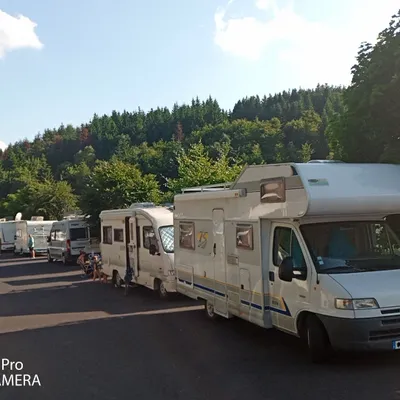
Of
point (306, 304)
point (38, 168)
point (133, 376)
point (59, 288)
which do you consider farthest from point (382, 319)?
point (38, 168)

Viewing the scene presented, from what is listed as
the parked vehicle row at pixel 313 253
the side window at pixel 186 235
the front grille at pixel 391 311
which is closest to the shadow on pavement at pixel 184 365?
the parked vehicle row at pixel 313 253

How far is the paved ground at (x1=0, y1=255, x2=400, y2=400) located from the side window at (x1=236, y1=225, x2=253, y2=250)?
5.41 feet

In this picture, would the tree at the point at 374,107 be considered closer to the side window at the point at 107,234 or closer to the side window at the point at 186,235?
the side window at the point at 186,235

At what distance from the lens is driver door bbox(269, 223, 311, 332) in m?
7.93

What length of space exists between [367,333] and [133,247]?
10.8 meters

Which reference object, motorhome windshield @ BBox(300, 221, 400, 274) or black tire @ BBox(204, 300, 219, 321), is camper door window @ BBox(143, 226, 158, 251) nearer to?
black tire @ BBox(204, 300, 219, 321)

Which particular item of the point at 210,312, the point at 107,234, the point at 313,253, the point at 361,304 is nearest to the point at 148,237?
the point at 107,234

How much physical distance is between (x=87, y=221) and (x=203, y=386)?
2228cm

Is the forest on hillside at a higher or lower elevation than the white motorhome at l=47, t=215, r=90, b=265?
higher

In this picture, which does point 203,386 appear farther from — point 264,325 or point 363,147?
point 363,147

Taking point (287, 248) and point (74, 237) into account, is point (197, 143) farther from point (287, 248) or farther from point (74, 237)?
point (287, 248)

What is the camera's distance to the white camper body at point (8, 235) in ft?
159

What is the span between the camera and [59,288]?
64.6 feet

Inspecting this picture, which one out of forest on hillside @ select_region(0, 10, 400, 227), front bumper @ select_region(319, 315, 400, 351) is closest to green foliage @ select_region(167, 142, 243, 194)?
forest on hillside @ select_region(0, 10, 400, 227)
